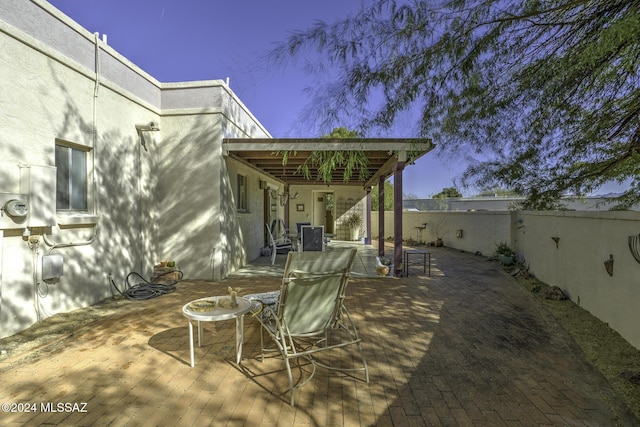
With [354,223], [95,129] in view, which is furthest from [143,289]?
[354,223]

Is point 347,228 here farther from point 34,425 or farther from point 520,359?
point 34,425

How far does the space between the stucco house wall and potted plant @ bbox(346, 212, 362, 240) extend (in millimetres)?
6372

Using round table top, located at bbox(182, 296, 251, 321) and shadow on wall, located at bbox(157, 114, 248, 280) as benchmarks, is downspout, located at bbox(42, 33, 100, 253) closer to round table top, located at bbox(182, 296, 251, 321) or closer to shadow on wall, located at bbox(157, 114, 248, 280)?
shadow on wall, located at bbox(157, 114, 248, 280)

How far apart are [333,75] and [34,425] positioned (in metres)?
3.55

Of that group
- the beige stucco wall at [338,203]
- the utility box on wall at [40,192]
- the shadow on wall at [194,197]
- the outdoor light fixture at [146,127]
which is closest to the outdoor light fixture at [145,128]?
the outdoor light fixture at [146,127]

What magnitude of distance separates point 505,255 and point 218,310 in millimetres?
7973

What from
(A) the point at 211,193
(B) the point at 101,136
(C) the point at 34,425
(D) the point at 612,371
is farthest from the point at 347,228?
(C) the point at 34,425

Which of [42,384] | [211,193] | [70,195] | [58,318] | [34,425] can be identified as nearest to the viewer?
[34,425]

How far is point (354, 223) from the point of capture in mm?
13695

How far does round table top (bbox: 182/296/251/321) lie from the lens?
9.07ft

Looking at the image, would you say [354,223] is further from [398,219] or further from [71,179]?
[71,179]

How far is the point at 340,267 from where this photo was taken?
2768 millimetres

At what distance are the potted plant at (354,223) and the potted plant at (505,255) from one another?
6.00 metres

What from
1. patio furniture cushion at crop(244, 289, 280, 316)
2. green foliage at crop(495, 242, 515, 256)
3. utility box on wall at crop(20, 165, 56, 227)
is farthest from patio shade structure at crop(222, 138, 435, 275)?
green foliage at crop(495, 242, 515, 256)
